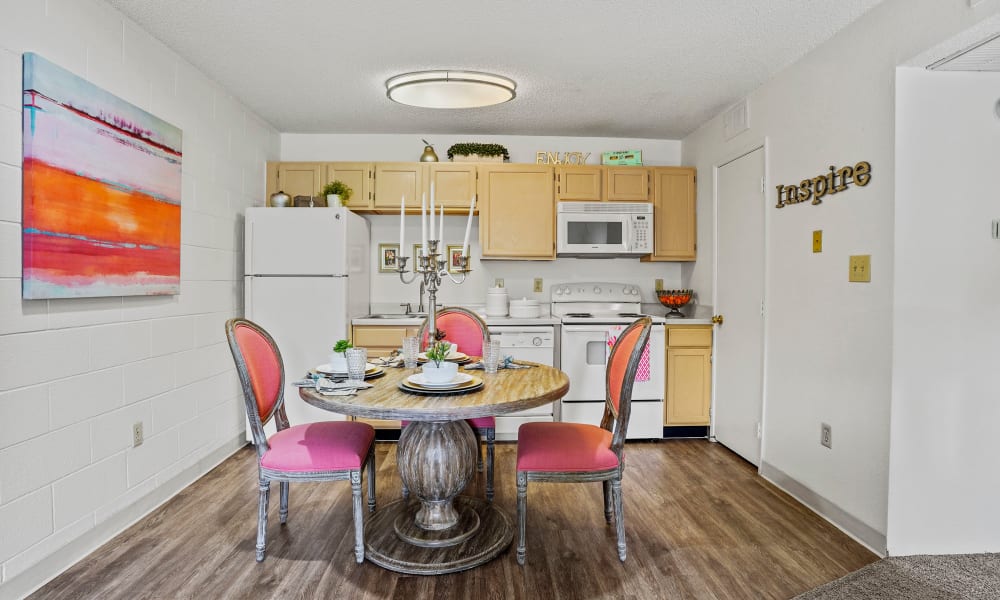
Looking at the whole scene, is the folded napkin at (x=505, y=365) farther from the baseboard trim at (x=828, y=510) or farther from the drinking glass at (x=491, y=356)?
the baseboard trim at (x=828, y=510)

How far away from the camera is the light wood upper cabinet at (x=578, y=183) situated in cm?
431

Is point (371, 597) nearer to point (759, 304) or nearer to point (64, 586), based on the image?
point (64, 586)

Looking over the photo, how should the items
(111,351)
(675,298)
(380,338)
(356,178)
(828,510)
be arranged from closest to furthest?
(111,351) → (828,510) → (380,338) → (356,178) → (675,298)

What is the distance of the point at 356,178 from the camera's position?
13.8ft

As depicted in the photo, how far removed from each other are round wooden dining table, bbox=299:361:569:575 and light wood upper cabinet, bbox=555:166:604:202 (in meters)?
2.09

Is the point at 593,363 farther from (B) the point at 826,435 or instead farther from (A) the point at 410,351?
(A) the point at 410,351

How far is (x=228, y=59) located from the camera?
3.07 meters

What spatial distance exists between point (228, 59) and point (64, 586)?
2611 millimetres

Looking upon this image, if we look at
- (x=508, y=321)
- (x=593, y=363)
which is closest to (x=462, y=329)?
(x=508, y=321)

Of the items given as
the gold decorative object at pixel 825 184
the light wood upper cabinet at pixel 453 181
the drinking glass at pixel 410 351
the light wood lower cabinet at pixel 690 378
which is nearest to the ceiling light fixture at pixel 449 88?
the light wood upper cabinet at pixel 453 181

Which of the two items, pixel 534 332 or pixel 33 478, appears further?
pixel 534 332

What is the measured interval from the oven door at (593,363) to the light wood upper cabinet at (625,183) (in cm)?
107

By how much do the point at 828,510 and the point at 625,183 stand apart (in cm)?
262

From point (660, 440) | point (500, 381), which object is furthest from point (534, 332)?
point (500, 381)
